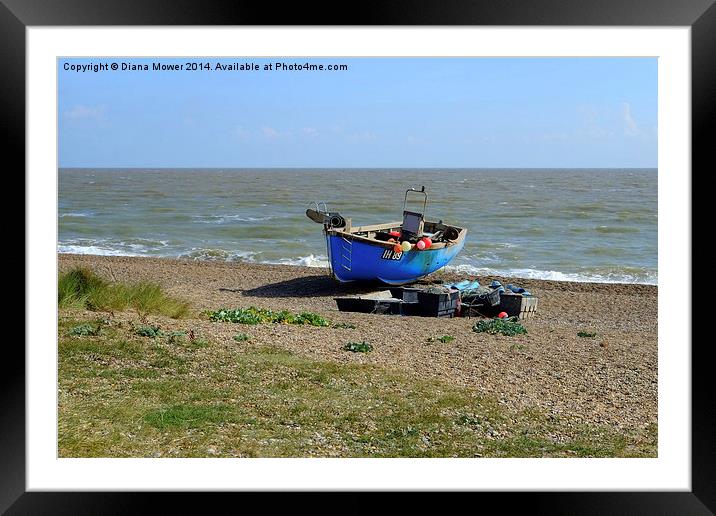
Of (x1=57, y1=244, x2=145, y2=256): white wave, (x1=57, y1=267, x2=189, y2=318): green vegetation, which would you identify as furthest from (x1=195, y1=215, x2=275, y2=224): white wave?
(x1=57, y1=267, x2=189, y2=318): green vegetation

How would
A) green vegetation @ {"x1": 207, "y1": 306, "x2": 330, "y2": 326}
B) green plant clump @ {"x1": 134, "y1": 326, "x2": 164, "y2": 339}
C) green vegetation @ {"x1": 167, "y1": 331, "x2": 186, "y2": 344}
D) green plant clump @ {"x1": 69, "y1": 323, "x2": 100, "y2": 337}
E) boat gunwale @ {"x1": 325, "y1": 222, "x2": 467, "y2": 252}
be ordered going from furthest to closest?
boat gunwale @ {"x1": 325, "y1": 222, "x2": 467, "y2": 252}
green vegetation @ {"x1": 207, "y1": 306, "x2": 330, "y2": 326}
green plant clump @ {"x1": 134, "y1": 326, "x2": 164, "y2": 339}
green vegetation @ {"x1": 167, "y1": 331, "x2": 186, "y2": 344}
green plant clump @ {"x1": 69, "y1": 323, "x2": 100, "y2": 337}

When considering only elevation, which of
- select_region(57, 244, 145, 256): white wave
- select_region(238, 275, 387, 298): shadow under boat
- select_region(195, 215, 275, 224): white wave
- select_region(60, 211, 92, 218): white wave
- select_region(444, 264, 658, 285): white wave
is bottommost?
select_region(238, 275, 387, 298): shadow under boat

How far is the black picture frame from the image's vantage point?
4469 millimetres

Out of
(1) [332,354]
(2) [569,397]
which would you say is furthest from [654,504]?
(1) [332,354]

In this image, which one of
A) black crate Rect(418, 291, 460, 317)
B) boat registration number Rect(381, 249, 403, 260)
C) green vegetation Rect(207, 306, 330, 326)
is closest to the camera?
green vegetation Rect(207, 306, 330, 326)

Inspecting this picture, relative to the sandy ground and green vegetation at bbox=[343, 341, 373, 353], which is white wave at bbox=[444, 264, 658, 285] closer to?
the sandy ground

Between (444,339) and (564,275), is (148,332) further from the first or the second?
(564,275)

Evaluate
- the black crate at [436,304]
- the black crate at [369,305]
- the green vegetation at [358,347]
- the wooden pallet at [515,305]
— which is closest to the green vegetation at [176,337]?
the green vegetation at [358,347]

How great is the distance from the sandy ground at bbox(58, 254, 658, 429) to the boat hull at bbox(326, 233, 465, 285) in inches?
22.5

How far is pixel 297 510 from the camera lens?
4.65 meters

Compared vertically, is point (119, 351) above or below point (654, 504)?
above
